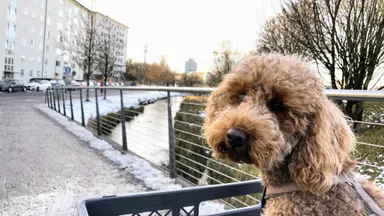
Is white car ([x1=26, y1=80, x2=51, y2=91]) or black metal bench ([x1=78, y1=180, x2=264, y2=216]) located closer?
black metal bench ([x1=78, y1=180, x2=264, y2=216])

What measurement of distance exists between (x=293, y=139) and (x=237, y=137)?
0.30m

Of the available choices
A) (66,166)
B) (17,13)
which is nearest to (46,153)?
(66,166)

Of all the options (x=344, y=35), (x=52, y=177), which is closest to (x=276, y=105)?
(x=52, y=177)

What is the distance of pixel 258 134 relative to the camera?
1.40m

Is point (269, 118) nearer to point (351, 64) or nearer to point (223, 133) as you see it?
point (223, 133)

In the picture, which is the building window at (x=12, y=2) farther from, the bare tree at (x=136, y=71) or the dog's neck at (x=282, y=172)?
the dog's neck at (x=282, y=172)

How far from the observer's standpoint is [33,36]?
167 feet

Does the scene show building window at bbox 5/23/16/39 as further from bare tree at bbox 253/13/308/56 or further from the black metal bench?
the black metal bench

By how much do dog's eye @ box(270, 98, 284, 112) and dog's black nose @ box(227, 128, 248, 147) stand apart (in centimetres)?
22

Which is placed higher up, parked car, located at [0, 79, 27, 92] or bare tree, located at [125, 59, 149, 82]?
bare tree, located at [125, 59, 149, 82]

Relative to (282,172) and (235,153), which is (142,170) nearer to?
(282,172)

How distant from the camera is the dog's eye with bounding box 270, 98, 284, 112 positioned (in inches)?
59.1

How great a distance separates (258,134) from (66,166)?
3591 mm

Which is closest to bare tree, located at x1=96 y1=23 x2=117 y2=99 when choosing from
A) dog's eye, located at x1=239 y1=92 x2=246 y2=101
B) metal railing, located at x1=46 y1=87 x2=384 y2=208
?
metal railing, located at x1=46 y1=87 x2=384 y2=208
